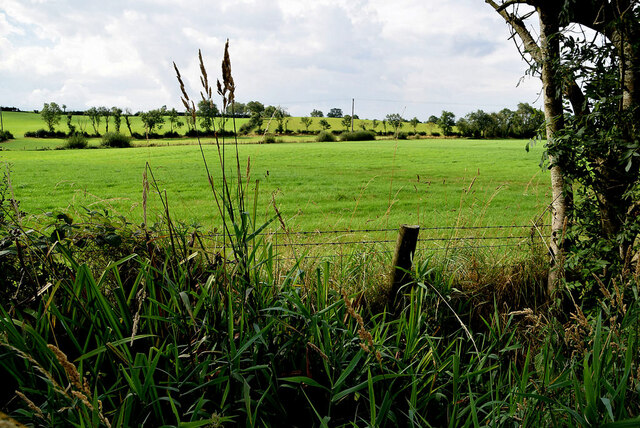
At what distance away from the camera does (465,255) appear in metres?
4.57

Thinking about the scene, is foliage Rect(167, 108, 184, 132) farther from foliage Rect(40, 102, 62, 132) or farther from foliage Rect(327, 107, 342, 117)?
foliage Rect(327, 107, 342, 117)

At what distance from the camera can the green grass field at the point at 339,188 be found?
9.70m

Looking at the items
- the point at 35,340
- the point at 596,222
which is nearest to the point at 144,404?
the point at 35,340

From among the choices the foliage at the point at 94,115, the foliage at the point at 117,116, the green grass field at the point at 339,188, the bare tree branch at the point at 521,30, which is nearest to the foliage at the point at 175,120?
the foliage at the point at 117,116

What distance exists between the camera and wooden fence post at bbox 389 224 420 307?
3.73 m

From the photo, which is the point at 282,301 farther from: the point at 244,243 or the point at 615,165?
the point at 615,165

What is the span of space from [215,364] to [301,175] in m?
18.4

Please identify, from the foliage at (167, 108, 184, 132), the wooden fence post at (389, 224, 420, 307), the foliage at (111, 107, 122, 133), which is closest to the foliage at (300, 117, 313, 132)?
the foliage at (167, 108, 184, 132)

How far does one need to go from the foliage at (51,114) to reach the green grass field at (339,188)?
57970mm

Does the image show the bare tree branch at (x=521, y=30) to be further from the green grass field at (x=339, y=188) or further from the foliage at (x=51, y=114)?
the foliage at (x=51, y=114)

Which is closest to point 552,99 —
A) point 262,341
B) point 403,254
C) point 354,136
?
point 403,254

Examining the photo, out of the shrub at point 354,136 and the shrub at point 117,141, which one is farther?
the shrub at point 354,136

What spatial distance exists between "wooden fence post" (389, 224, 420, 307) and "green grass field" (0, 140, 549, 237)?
3.02 ft

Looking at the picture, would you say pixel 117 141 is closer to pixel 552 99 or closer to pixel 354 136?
pixel 354 136
